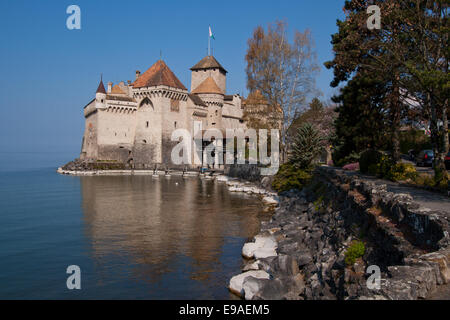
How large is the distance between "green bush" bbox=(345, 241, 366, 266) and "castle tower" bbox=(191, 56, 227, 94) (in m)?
64.2

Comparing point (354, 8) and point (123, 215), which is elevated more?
point (354, 8)

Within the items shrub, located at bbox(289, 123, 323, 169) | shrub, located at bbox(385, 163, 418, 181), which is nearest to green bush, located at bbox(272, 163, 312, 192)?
shrub, located at bbox(289, 123, 323, 169)

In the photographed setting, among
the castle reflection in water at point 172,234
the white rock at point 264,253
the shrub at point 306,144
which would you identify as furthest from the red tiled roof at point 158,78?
the white rock at point 264,253

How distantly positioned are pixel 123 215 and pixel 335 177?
44.2ft

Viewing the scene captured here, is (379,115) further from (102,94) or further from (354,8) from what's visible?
(102,94)

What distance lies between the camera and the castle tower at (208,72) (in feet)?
231

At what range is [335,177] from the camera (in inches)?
701

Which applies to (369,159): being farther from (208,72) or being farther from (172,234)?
(208,72)

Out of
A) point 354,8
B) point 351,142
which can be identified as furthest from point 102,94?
point 354,8

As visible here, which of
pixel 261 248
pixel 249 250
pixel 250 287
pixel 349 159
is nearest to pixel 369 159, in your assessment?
pixel 349 159

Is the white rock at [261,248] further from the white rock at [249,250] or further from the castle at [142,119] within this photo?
the castle at [142,119]

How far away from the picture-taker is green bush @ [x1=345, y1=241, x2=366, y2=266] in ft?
28.2

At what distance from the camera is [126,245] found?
15.2 metres

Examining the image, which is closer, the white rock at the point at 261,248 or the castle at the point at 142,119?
the white rock at the point at 261,248
